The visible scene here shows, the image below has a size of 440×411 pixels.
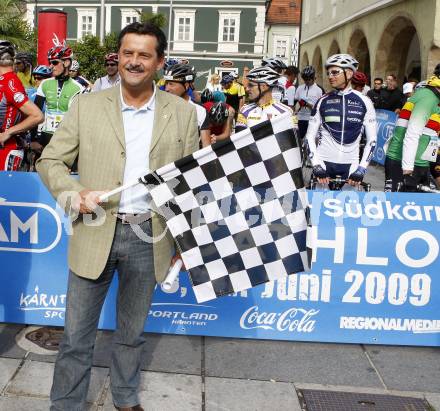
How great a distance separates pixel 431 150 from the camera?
21.3ft

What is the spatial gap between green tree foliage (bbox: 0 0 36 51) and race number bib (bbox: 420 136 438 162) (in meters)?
22.8

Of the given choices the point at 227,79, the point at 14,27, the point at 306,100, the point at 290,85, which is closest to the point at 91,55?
the point at 14,27

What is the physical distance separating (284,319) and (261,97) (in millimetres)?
2473

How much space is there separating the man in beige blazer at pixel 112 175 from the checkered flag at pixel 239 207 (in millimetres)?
114

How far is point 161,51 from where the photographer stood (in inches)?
116

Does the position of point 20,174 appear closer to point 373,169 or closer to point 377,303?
point 377,303

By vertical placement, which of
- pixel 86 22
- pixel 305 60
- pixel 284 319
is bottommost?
pixel 284 319

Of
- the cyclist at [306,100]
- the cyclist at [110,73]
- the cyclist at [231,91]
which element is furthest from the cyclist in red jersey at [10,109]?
the cyclist at [231,91]

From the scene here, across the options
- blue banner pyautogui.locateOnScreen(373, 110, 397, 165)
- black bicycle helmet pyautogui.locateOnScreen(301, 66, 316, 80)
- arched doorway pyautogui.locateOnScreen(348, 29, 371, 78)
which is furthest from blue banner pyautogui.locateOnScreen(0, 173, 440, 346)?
arched doorway pyautogui.locateOnScreen(348, 29, 371, 78)

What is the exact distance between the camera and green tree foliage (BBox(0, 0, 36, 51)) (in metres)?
25.7

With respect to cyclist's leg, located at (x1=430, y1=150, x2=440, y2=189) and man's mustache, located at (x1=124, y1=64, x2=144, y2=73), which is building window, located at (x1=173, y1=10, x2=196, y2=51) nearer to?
cyclist's leg, located at (x1=430, y1=150, x2=440, y2=189)

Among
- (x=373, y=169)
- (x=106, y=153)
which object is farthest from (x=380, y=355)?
(x=373, y=169)

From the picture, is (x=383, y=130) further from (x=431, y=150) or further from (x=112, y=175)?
(x=112, y=175)

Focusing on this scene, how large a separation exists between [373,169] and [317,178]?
793 cm
